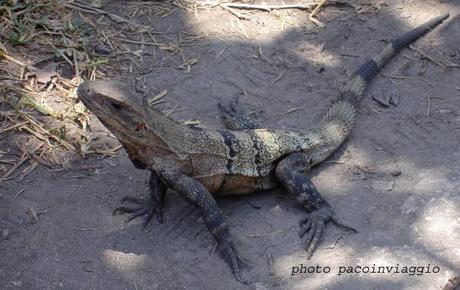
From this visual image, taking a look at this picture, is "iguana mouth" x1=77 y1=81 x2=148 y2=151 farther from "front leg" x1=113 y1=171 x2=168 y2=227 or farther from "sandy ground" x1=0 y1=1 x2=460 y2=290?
"sandy ground" x1=0 y1=1 x2=460 y2=290

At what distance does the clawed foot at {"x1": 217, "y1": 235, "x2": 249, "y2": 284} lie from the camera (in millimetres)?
4848

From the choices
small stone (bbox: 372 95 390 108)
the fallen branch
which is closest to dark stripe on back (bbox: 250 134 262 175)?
small stone (bbox: 372 95 390 108)

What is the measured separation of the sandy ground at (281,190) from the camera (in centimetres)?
480

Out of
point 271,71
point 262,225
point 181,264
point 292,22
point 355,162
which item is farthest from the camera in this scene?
point 292,22

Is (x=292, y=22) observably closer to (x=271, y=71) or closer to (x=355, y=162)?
(x=271, y=71)

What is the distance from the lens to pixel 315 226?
16.9 ft

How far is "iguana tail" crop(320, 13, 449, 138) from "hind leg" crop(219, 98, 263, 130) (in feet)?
2.17

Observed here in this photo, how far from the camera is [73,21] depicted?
7.21 meters

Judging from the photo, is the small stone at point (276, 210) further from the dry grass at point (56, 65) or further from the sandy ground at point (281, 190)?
the dry grass at point (56, 65)

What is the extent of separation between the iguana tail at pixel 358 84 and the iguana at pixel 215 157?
21 mm

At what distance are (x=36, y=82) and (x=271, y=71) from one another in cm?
241

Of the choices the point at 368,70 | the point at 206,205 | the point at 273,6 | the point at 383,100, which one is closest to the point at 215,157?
the point at 206,205

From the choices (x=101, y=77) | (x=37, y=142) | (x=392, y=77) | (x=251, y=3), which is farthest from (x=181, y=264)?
(x=251, y=3)

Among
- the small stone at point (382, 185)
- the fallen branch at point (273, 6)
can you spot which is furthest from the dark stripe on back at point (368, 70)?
the small stone at point (382, 185)
